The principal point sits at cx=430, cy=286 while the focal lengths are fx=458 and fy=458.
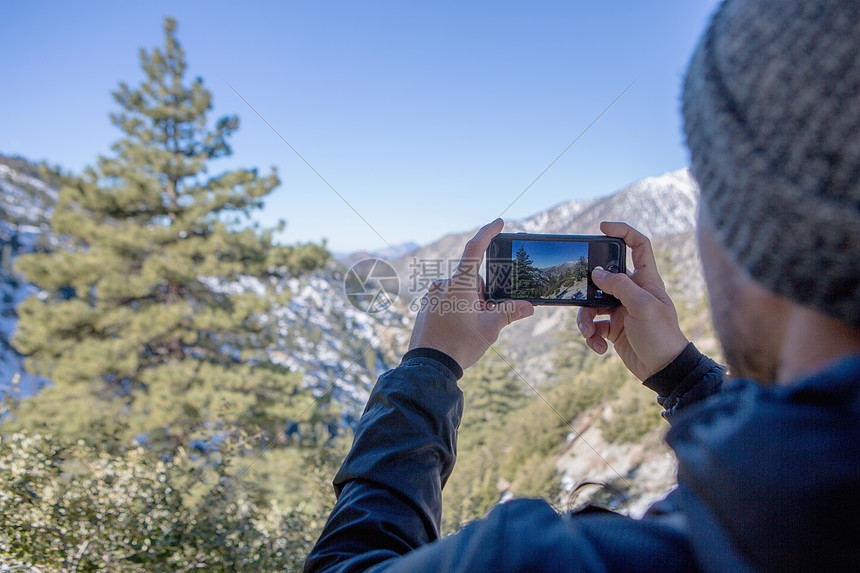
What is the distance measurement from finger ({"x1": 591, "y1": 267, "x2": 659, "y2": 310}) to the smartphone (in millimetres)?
95

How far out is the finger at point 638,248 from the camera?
129 cm

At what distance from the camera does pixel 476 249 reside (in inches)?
50.5

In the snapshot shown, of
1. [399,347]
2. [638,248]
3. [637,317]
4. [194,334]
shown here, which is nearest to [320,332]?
[399,347]

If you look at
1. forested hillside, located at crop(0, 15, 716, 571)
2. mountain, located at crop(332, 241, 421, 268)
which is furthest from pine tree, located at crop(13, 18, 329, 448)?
mountain, located at crop(332, 241, 421, 268)

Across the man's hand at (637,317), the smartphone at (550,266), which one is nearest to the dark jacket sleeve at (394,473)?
the man's hand at (637,317)

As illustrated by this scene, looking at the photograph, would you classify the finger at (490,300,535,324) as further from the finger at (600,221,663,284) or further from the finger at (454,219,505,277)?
the finger at (600,221,663,284)

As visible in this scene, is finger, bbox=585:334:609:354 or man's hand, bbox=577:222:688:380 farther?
finger, bbox=585:334:609:354

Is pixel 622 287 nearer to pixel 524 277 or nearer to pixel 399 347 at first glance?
pixel 524 277

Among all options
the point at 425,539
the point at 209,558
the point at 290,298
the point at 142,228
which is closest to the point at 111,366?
the point at 142,228

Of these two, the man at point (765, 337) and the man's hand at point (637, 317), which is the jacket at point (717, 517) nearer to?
the man at point (765, 337)

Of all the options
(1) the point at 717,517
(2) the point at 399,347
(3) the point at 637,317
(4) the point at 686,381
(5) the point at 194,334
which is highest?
(2) the point at 399,347

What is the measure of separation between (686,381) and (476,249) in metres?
0.60

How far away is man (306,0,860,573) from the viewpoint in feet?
1.02

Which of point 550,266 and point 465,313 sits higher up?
point 550,266
